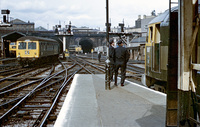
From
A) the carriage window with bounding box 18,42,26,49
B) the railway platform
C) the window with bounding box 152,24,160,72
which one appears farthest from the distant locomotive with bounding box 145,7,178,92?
the carriage window with bounding box 18,42,26,49

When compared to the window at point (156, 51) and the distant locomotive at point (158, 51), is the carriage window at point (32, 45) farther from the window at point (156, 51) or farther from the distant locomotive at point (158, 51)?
the window at point (156, 51)

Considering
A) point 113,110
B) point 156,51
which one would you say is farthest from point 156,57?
point 113,110

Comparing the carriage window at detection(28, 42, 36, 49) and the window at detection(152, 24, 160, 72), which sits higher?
the carriage window at detection(28, 42, 36, 49)

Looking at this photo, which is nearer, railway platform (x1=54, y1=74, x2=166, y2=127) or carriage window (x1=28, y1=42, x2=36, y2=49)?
railway platform (x1=54, y1=74, x2=166, y2=127)

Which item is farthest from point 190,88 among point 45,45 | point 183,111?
point 45,45

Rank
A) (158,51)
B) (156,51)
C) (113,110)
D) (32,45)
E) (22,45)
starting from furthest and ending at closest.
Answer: (22,45) → (32,45) → (156,51) → (158,51) → (113,110)

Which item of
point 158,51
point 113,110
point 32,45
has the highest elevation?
point 32,45

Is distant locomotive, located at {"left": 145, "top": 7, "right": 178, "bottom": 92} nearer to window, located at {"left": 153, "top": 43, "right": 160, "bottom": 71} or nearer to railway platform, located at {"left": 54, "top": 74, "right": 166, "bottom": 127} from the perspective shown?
window, located at {"left": 153, "top": 43, "right": 160, "bottom": 71}

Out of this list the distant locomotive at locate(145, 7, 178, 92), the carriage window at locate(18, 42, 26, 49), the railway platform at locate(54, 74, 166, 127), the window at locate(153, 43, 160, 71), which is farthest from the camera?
the carriage window at locate(18, 42, 26, 49)

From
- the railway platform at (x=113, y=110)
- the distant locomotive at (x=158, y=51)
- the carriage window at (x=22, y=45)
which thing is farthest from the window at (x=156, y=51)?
the carriage window at (x=22, y=45)

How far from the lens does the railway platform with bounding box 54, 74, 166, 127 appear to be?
17.0ft

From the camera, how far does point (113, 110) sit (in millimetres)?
6215

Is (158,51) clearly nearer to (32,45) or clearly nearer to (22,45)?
(32,45)

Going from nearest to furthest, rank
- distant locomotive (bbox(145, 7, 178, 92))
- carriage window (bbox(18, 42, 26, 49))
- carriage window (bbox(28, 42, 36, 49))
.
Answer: distant locomotive (bbox(145, 7, 178, 92)) → carriage window (bbox(28, 42, 36, 49)) → carriage window (bbox(18, 42, 26, 49))
